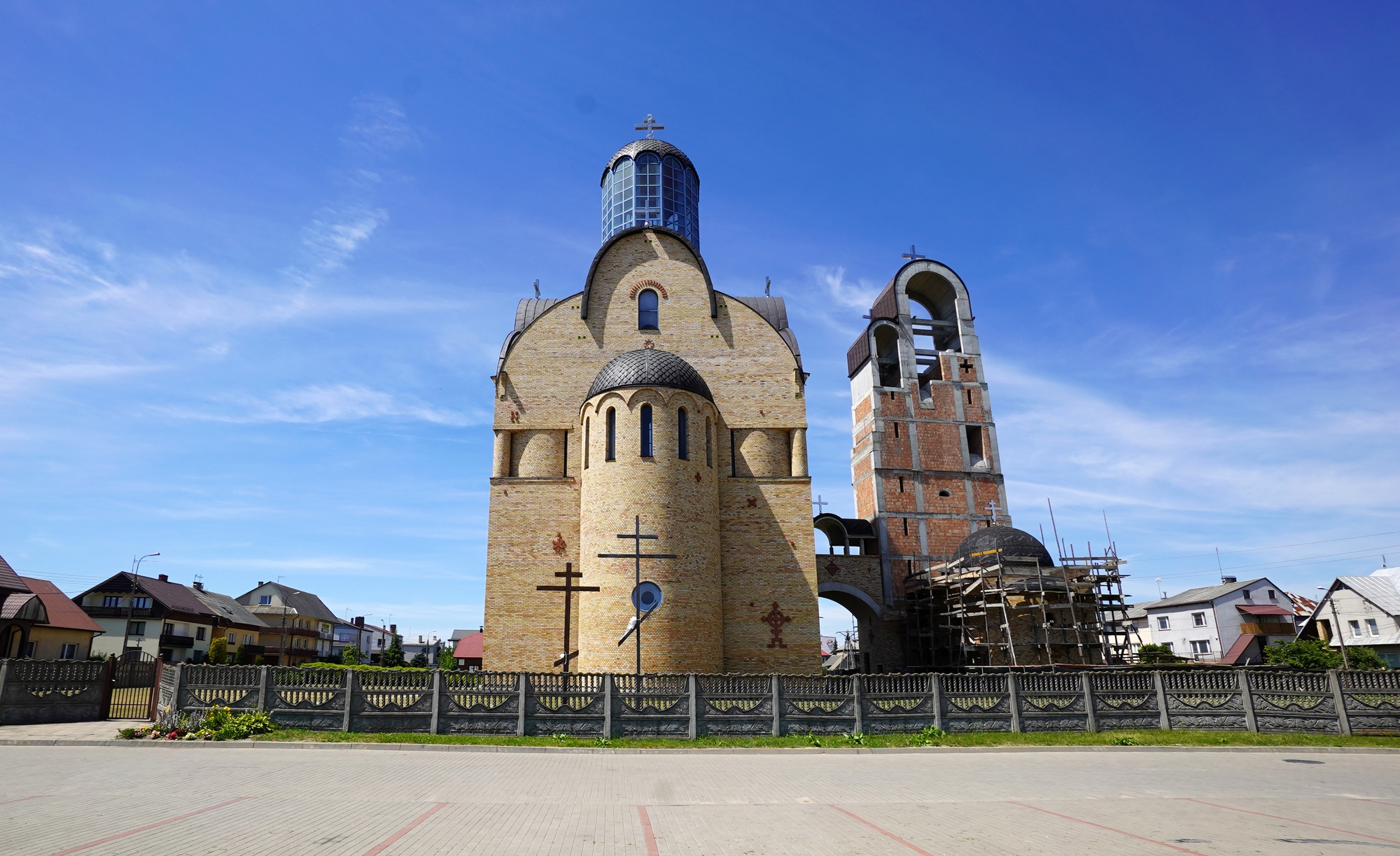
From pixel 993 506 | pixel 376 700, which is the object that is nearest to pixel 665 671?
pixel 376 700

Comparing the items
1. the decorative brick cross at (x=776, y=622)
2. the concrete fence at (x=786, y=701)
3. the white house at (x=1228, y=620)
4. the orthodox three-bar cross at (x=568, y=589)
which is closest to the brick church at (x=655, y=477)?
the decorative brick cross at (x=776, y=622)

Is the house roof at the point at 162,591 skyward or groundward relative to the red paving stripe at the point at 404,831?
skyward

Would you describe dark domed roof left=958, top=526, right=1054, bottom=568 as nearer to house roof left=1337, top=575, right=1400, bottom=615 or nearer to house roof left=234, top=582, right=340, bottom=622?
house roof left=1337, top=575, right=1400, bottom=615

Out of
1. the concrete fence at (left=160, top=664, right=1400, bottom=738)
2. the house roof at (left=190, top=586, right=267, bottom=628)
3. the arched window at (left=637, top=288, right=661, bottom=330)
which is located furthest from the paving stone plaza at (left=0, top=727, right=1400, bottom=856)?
the house roof at (left=190, top=586, right=267, bottom=628)

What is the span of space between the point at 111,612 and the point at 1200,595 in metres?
70.3

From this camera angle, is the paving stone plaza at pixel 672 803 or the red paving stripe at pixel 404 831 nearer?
the red paving stripe at pixel 404 831

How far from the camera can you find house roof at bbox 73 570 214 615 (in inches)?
1882

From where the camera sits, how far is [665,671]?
68.7ft

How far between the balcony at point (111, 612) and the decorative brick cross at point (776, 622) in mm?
44008

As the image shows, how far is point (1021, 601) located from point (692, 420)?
13610mm

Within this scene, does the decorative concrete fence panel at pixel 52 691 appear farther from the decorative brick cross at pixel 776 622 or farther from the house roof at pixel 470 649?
the house roof at pixel 470 649

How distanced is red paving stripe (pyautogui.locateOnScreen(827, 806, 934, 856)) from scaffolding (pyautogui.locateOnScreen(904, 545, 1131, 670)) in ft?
62.2

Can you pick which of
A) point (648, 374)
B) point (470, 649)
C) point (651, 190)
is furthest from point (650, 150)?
point (470, 649)

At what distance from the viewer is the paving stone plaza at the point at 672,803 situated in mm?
6879
